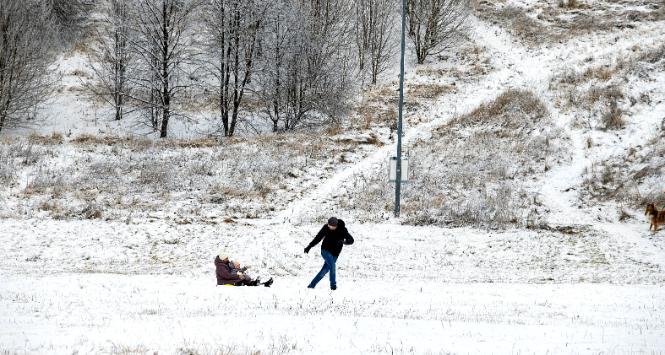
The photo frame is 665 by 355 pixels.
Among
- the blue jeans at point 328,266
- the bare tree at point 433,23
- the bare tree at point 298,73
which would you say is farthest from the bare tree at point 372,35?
the blue jeans at point 328,266

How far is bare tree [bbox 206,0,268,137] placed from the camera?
31000 mm

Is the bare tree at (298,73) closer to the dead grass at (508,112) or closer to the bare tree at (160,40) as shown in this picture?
the bare tree at (160,40)

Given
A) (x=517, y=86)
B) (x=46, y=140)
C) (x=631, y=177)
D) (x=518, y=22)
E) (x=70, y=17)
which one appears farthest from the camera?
(x=518, y=22)

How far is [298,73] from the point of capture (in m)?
32.6

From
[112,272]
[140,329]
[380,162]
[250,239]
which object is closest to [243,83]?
[380,162]

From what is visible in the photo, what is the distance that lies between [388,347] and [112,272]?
9321 millimetres

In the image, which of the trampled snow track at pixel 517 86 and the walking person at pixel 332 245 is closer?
the walking person at pixel 332 245

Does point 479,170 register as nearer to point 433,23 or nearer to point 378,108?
point 378,108

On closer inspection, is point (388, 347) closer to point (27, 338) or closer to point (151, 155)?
point (27, 338)

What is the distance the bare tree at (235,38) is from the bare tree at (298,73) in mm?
845

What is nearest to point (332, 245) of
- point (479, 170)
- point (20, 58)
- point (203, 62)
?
point (479, 170)

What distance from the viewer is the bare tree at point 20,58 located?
30172 mm

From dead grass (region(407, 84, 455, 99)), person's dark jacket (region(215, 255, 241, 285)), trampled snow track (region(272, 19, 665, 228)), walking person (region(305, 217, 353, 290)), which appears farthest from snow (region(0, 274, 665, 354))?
dead grass (region(407, 84, 455, 99))

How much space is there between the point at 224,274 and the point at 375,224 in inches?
313
